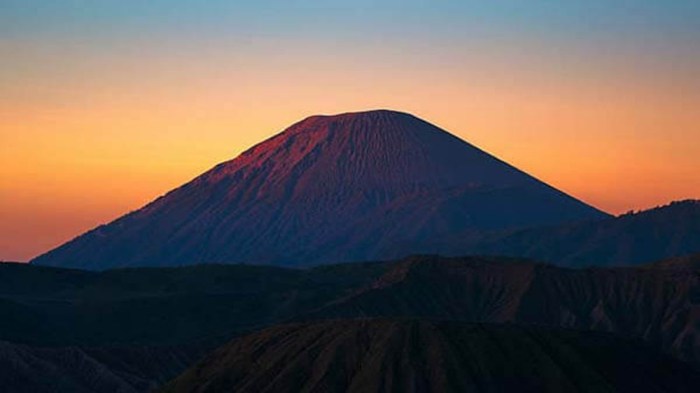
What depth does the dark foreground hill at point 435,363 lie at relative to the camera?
13325 cm

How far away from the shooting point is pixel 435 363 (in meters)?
135

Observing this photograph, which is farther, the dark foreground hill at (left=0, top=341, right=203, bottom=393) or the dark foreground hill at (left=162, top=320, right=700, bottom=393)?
the dark foreground hill at (left=0, top=341, right=203, bottom=393)

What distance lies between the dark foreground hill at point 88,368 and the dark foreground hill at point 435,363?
28.1 m

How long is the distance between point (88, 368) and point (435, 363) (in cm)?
5518

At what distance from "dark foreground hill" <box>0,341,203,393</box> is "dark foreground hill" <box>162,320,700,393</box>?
92.1 ft

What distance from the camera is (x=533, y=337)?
141250 mm

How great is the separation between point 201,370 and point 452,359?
2472cm

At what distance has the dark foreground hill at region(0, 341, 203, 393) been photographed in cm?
16838

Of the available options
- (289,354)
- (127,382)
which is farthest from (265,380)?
(127,382)

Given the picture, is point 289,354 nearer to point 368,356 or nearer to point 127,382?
point 368,356

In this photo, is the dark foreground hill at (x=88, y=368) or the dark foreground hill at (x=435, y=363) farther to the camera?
the dark foreground hill at (x=88, y=368)

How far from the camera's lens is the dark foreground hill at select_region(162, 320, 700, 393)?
13325 centimetres

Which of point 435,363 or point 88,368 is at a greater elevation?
point 435,363

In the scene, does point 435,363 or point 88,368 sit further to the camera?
point 88,368
